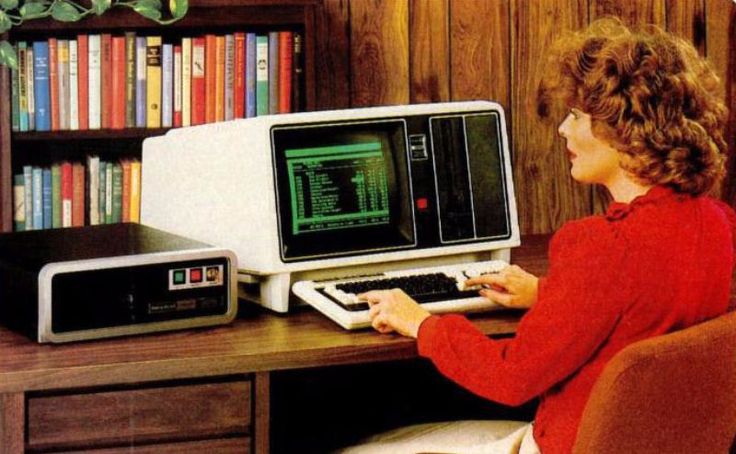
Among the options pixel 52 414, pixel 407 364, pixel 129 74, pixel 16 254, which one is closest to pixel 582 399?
pixel 52 414

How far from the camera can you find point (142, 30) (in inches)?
110

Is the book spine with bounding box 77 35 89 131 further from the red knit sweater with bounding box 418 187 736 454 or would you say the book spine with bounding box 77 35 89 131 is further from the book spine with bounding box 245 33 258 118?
the red knit sweater with bounding box 418 187 736 454

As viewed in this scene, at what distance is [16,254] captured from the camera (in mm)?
1843

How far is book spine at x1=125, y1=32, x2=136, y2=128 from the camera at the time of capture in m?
2.70

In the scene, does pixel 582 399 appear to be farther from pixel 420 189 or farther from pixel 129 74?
pixel 129 74

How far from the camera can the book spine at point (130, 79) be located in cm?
270

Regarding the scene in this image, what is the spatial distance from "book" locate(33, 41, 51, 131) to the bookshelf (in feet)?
0.10

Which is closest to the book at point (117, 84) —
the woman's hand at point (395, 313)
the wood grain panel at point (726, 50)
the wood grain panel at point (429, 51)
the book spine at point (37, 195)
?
the book spine at point (37, 195)

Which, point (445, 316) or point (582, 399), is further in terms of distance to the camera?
point (445, 316)

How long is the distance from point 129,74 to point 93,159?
230mm

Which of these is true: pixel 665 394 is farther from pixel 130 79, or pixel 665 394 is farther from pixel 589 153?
pixel 130 79

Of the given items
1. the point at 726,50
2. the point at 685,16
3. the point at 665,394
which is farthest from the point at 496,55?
the point at 665,394

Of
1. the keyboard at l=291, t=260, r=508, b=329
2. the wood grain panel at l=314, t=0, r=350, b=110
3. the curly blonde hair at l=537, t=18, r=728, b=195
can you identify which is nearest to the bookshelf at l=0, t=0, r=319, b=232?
the wood grain panel at l=314, t=0, r=350, b=110

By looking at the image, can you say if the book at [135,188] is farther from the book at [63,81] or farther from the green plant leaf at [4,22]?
the green plant leaf at [4,22]
